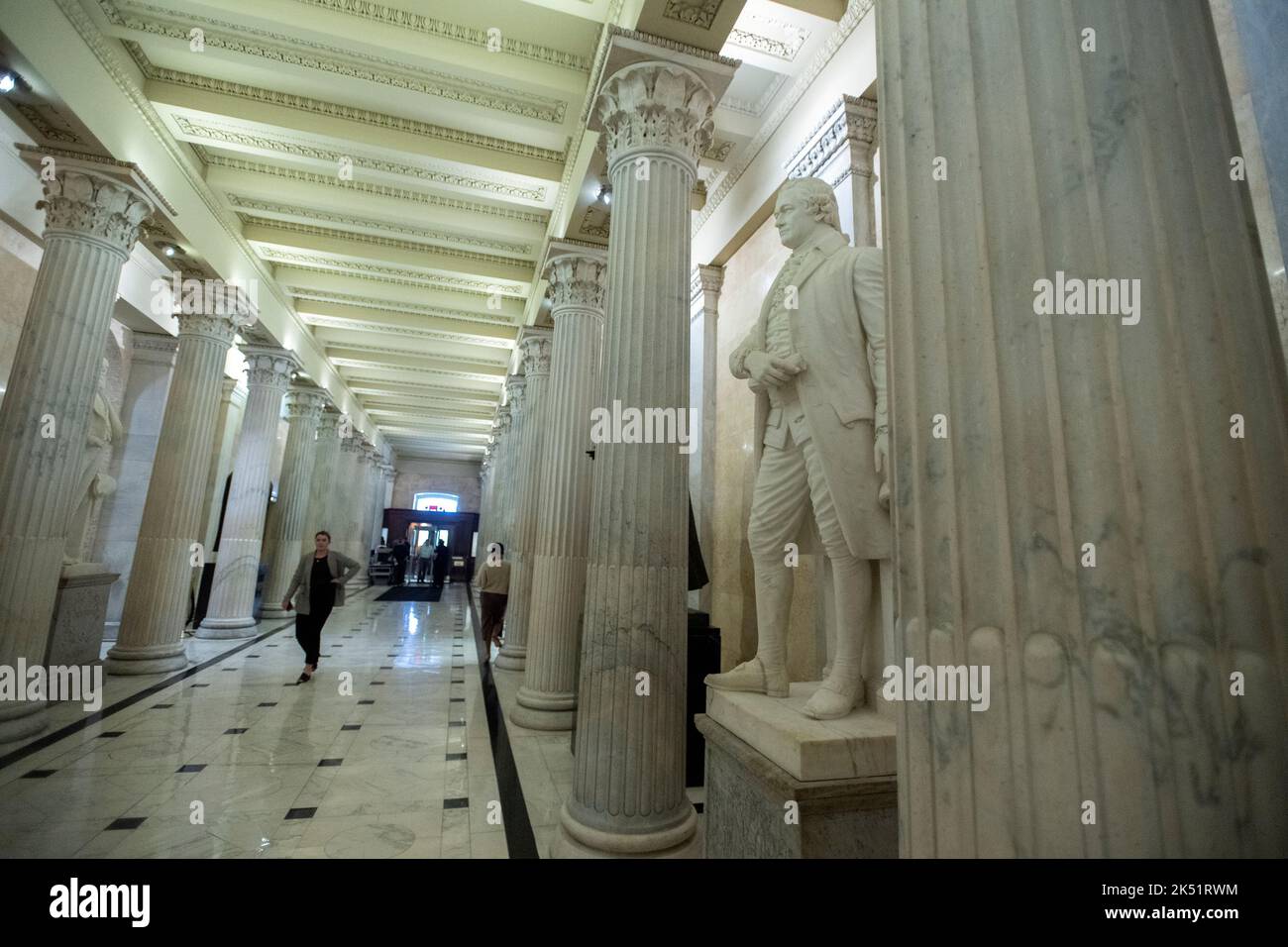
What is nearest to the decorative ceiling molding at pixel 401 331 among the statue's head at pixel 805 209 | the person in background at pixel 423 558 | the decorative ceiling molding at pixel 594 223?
the decorative ceiling molding at pixel 594 223

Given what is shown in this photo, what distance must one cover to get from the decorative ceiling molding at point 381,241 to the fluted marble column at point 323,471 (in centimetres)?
561

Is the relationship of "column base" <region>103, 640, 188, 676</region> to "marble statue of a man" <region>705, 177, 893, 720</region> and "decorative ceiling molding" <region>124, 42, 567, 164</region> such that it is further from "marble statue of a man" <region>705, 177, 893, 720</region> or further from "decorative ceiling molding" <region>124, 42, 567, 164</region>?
"marble statue of a man" <region>705, 177, 893, 720</region>

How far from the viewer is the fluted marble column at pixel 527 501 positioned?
7184 millimetres

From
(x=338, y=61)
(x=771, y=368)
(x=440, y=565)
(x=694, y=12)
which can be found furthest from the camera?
(x=440, y=565)

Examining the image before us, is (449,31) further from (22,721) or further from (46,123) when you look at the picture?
(22,721)

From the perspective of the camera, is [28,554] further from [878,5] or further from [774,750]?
[878,5]

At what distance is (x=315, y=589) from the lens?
6328 millimetres

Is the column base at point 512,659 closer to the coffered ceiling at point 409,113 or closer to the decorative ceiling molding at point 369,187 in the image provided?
the coffered ceiling at point 409,113

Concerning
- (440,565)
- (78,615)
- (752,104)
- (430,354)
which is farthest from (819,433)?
(440,565)

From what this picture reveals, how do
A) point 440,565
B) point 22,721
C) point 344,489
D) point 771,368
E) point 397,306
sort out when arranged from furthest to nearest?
point 440,565 → point 344,489 → point 397,306 → point 22,721 → point 771,368

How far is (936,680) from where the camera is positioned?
3.65ft

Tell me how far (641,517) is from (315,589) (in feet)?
16.0

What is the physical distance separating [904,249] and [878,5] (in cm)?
76

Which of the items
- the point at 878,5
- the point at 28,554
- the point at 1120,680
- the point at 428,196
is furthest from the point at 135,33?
the point at 1120,680
